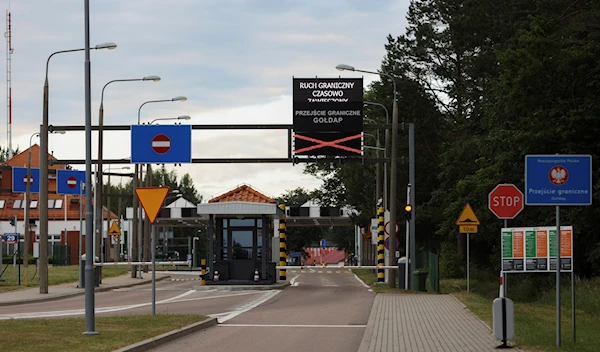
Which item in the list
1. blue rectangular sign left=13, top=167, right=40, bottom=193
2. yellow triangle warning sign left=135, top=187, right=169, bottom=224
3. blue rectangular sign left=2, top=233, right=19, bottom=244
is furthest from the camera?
blue rectangular sign left=13, top=167, right=40, bottom=193

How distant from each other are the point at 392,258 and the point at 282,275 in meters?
11.0

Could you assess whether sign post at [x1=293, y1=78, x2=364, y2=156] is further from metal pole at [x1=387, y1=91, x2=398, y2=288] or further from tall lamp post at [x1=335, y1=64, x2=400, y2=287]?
metal pole at [x1=387, y1=91, x2=398, y2=288]

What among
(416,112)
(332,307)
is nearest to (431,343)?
(332,307)

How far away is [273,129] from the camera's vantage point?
36.8 metres

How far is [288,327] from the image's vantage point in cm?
2069

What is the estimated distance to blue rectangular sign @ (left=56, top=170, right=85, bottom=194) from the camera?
5350 cm

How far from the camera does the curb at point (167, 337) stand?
15.2 metres

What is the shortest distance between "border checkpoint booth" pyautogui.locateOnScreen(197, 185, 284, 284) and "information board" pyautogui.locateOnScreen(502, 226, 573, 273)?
71.4 feet

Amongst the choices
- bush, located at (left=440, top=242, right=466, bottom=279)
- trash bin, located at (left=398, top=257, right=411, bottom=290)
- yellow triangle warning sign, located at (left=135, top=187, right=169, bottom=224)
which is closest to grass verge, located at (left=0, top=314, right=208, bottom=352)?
yellow triangle warning sign, located at (left=135, top=187, right=169, bottom=224)

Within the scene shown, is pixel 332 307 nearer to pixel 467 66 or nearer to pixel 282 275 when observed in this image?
pixel 282 275

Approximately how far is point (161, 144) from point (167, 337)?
22.1 m

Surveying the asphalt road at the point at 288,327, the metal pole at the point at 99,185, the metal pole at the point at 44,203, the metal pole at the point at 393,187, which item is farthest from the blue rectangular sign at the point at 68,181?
the asphalt road at the point at 288,327

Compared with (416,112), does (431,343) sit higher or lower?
lower

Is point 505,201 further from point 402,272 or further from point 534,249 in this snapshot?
point 402,272
